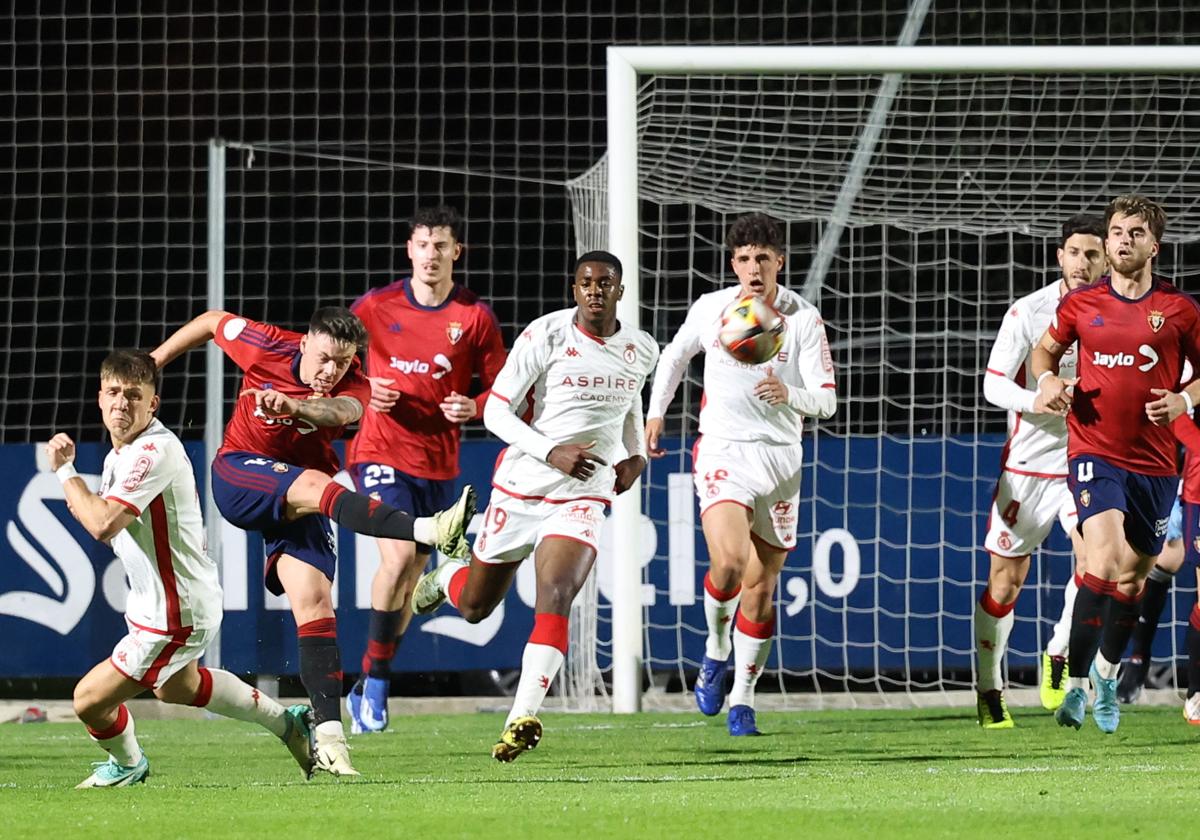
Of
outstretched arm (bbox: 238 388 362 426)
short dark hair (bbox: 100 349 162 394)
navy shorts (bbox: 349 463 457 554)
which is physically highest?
short dark hair (bbox: 100 349 162 394)

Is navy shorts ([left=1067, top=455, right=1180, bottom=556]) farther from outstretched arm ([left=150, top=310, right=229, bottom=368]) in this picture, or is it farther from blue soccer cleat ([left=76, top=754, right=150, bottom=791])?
blue soccer cleat ([left=76, top=754, right=150, bottom=791])

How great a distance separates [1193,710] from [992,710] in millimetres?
839

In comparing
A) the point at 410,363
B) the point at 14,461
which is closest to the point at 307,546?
the point at 410,363

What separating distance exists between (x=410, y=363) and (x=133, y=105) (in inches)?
263

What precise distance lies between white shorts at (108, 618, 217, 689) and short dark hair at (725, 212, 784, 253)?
2850 mm

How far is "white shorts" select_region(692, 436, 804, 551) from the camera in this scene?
7707mm

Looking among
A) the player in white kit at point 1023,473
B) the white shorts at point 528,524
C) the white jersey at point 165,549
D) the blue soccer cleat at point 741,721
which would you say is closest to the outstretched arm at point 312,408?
the white jersey at point 165,549

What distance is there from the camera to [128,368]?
5730 millimetres

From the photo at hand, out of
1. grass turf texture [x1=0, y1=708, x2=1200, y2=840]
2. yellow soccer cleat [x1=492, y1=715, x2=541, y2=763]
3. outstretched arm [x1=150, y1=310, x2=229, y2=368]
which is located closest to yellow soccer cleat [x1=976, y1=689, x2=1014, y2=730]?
grass turf texture [x1=0, y1=708, x2=1200, y2=840]

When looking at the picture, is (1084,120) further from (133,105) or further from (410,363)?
(133,105)

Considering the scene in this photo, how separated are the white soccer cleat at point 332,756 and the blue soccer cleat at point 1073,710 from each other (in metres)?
2.66

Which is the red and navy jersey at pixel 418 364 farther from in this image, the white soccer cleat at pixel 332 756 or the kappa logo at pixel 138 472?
the kappa logo at pixel 138 472

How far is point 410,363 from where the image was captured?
8250mm

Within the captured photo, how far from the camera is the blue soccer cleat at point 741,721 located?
7.75 meters
